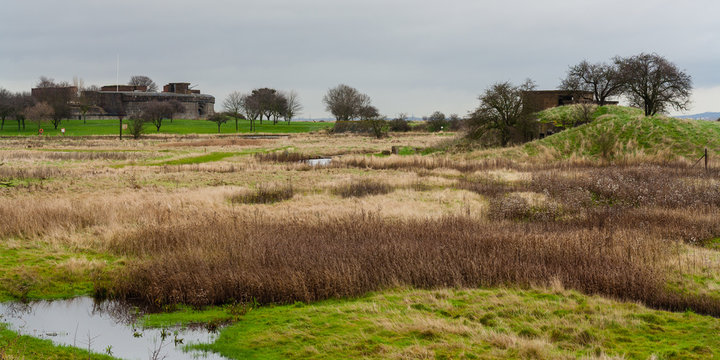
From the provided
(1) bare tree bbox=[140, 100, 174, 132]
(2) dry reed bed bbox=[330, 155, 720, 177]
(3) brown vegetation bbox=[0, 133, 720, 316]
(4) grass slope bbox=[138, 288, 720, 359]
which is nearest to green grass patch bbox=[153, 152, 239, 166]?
(2) dry reed bed bbox=[330, 155, 720, 177]

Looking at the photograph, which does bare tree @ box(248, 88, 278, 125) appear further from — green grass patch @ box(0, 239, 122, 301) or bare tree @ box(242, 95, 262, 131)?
green grass patch @ box(0, 239, 122, 301)

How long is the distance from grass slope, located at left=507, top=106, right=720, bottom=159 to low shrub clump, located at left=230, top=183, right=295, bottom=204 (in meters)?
21.2

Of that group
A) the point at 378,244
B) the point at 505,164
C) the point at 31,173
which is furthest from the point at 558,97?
the point at 378,244

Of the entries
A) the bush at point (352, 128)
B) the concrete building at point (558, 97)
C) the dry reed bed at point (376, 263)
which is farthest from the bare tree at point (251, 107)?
the dry reed bed at point (376, 263)

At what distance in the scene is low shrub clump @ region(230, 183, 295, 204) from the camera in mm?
21047

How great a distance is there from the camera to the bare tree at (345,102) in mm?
121500

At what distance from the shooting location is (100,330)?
9023mm

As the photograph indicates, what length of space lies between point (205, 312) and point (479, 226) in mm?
7844

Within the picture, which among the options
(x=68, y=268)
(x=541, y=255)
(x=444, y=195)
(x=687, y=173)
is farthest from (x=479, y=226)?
(x=687, y=173)

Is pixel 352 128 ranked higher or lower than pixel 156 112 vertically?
lower

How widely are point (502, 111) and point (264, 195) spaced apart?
27492 mm

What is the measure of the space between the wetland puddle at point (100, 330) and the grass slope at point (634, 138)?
1292 inches

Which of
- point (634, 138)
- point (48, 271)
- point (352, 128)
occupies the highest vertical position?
point (352, 128)

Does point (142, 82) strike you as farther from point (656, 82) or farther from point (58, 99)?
point (656, 82)
